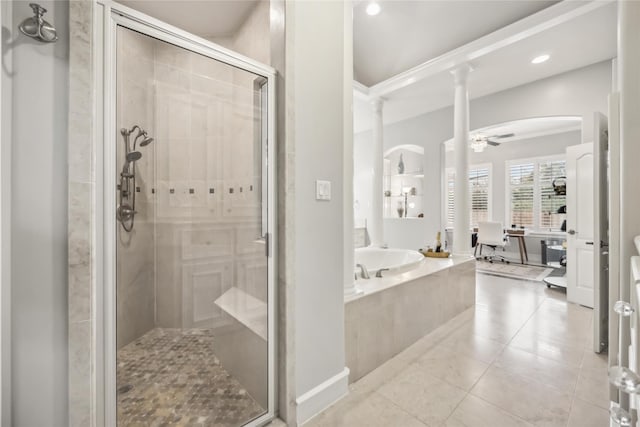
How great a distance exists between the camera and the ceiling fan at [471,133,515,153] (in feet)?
17.4

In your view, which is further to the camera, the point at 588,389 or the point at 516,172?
the point at 516,172

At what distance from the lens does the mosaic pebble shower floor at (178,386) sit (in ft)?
4.27

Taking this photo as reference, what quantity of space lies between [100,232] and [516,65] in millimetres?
4595

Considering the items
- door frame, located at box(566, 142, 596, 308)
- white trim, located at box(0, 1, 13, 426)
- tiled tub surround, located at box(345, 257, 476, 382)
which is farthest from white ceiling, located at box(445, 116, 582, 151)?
white trim, located at box(0, 1, 13, 426)

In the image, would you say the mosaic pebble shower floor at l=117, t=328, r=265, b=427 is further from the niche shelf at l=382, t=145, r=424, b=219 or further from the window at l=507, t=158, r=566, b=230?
the window at l=507, t=158, r=566, b=230

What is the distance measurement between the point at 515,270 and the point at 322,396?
5243mm

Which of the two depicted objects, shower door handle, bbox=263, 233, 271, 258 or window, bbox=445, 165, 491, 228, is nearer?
shower door handle, bbox=263, 233, 271, 258

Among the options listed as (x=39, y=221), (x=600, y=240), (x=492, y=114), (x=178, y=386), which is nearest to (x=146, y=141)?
(x=39, y=221)

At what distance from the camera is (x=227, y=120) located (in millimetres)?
1711

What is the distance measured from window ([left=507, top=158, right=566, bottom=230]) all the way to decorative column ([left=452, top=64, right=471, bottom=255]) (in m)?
4.40

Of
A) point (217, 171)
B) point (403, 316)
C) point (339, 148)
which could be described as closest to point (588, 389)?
point (403, 316)

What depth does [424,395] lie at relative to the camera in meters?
1.69

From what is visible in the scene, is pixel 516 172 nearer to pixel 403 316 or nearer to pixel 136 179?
pixel 403 316

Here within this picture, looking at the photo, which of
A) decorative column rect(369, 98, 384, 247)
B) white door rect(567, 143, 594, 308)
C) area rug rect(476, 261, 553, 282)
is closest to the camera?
white door rect(567, 143, 594, 308)
